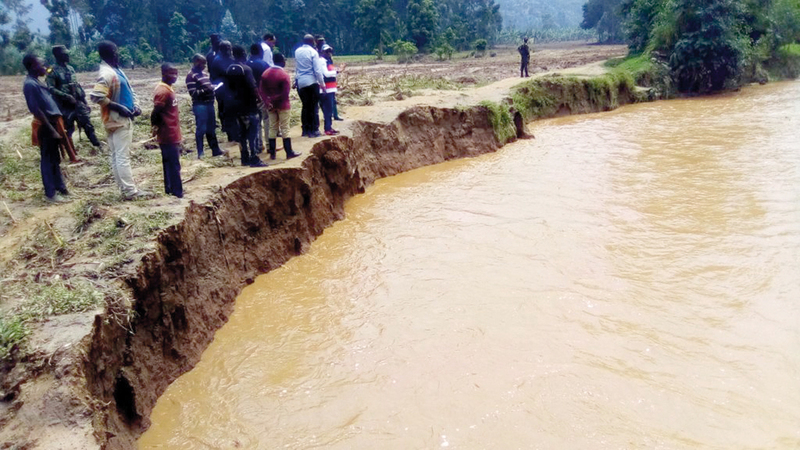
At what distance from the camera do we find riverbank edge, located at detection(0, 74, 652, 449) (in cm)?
360

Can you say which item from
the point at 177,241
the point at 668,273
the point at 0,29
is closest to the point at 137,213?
the point at 177,241

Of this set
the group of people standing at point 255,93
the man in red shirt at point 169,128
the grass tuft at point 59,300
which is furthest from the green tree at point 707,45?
the grass tuft at point 59,300

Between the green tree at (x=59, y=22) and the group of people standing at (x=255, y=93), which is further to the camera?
the green tree at (x=59, y=22)

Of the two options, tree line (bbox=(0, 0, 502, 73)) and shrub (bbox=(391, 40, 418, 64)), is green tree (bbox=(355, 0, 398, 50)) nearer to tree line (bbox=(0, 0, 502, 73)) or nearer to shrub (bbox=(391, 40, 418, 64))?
tree line (bbox=(0, 0, 502, 73))

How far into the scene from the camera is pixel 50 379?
3.31m

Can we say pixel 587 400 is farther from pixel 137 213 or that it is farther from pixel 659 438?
pixel 137 213

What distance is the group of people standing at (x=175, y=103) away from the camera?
574 cm

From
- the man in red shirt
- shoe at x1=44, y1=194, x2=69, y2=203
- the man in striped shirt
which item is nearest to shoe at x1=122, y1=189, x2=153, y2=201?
the man in red shirt

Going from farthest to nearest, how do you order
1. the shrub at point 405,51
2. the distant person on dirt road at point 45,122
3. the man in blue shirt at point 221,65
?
the shrub at point 405,51 < the man in blue shirt at point 221,65 < the distant person on dirt road at point 45,122

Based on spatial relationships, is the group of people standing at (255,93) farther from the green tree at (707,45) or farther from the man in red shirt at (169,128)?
the green tree at (707,45)

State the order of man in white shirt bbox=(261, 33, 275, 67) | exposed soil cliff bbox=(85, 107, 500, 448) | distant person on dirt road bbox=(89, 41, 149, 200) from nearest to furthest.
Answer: exposed soil cliff bbox=(85, 107, 500, 448) → distant person on dirt road bbox=(89, 41, 149, 200) → man in white shirt bbox=(261, 33, 275, 67)

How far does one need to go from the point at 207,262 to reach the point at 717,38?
1913 centimetres

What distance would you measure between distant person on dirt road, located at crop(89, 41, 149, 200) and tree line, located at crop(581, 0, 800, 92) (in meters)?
18.8

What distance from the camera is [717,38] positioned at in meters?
18.3
